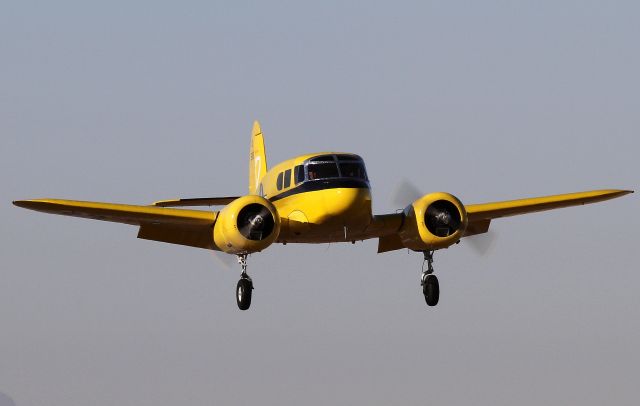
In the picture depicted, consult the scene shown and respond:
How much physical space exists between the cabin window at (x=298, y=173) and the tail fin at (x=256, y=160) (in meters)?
10.4

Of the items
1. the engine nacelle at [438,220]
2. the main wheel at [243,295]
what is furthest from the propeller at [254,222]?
the engine nacelle at [438,220]

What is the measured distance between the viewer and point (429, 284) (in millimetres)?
40500

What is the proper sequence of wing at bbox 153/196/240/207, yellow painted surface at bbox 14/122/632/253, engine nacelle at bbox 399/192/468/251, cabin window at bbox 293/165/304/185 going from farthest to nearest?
1. wing at bbox 153/196/240/207
2. engine nacelle at bbox 399/192/468/251
3. cabin window at bbox 293/165/304/185
4. yellow painted surface at bbox 14/122/632/253

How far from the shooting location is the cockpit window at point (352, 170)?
122 ft

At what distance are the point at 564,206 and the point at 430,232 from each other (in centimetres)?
534

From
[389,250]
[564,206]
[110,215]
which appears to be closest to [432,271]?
[389,250]

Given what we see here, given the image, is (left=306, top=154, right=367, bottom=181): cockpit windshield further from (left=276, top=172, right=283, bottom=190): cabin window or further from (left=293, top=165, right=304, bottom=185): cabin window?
(left=276, top=172, right=283, bottom=190): cabin window

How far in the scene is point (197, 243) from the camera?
4122 centimetres

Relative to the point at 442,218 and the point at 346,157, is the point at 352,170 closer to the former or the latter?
the point at 346,157

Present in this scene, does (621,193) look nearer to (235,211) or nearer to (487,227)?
(487,227)

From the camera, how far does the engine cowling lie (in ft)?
122

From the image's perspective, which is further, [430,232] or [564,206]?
[564,206]

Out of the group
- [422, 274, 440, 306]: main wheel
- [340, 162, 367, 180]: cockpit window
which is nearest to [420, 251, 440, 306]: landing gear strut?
[422, 274, 440, 306]: main wheel

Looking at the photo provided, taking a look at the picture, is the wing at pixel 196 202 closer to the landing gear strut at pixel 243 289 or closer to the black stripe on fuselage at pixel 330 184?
the landing gear strut at pixel 243 289
